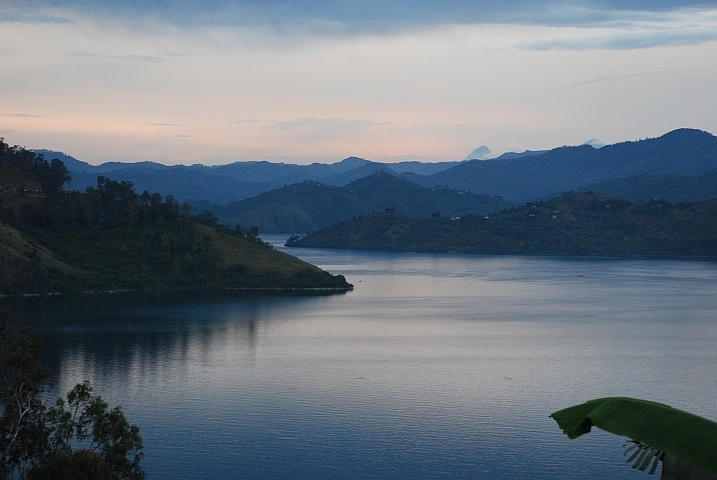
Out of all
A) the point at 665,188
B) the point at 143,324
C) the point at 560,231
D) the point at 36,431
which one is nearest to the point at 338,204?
the point at 665,188

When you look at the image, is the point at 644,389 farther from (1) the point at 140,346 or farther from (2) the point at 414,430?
(1) the point at 140,346

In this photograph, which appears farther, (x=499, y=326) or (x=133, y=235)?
(x=133, y=235)

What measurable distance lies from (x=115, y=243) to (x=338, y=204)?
117m

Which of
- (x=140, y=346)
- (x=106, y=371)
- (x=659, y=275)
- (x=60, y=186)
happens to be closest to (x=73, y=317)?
(x=140, y=346)

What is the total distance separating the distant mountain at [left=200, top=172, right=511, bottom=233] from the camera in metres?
166

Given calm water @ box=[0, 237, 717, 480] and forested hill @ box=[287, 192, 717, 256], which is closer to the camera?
calm water @ box=[0, 237, 717, 480]

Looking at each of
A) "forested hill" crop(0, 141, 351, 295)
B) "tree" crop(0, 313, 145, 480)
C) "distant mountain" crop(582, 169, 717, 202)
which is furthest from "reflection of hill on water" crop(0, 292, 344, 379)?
"distant mountain" crop(582, 169, 717, 202)

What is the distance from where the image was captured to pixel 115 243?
60094 millimetres

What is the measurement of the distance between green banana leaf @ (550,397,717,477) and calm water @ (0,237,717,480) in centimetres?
1569

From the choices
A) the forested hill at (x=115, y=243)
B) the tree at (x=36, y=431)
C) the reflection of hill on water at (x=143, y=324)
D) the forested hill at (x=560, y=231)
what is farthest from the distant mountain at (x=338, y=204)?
the tree at (x=36, y=431)

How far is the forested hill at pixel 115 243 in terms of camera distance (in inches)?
2178

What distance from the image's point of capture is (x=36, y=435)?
48.1 ft

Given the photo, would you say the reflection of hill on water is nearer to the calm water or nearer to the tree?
the calm water

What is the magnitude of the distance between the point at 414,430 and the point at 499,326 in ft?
73.9
